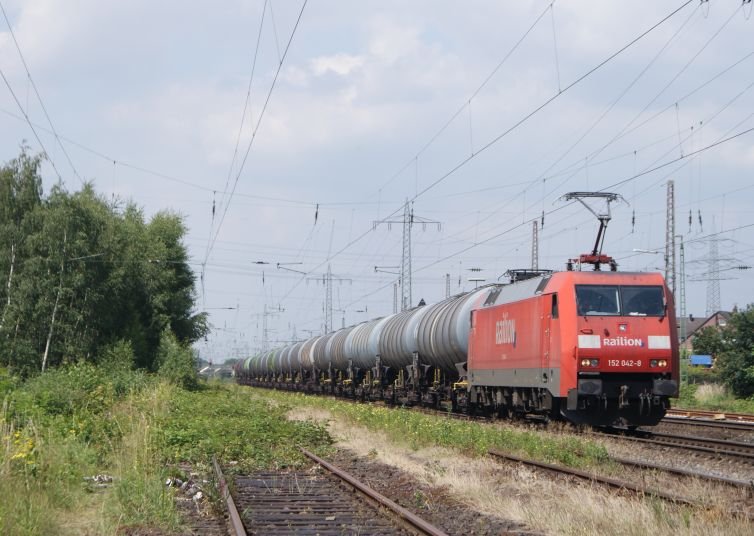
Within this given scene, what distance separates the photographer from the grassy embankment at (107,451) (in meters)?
9.45

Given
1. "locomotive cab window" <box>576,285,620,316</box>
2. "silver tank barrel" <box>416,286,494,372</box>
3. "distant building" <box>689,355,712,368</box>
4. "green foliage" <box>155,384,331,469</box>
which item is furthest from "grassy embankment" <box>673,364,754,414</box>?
"distant building" <box>689,355,712,368</box>

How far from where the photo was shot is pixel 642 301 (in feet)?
60.6

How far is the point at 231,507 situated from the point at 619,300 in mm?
10468

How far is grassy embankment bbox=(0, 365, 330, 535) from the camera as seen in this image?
9.45 m

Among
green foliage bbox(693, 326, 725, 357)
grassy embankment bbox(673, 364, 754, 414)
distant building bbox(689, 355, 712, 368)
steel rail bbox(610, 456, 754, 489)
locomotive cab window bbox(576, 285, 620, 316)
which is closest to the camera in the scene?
steel rail bbox(610, 456, 754, 489)

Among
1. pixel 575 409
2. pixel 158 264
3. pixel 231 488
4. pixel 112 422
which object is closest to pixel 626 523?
pixel 231 488

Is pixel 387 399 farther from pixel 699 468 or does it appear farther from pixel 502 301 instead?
pixel 699 468

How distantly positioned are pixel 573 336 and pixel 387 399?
19541 mm

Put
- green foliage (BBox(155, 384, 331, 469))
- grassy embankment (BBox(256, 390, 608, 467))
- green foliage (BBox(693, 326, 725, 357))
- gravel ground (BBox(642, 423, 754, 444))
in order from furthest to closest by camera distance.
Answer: green foliage (BBox(693, 326, 725, 357)) < gravel ground (BBox(642, 423, 754, 444)) < green foliage (BBox(155, 384, 331, 469)) < grassy embankment (BBox(256, 390, 608, 467))

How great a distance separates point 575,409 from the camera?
1780 cm

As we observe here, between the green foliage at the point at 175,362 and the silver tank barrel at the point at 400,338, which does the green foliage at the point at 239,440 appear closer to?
the silver tank barrel at the point at 400,338

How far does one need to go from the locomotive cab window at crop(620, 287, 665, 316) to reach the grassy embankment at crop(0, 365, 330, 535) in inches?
252

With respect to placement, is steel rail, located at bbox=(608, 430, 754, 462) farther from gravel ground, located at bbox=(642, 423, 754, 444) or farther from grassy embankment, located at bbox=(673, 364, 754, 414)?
grassy embankment, located at bbox=(673, 364, 754, 414)

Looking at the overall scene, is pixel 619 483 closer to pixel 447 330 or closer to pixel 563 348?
pixel 563 348
